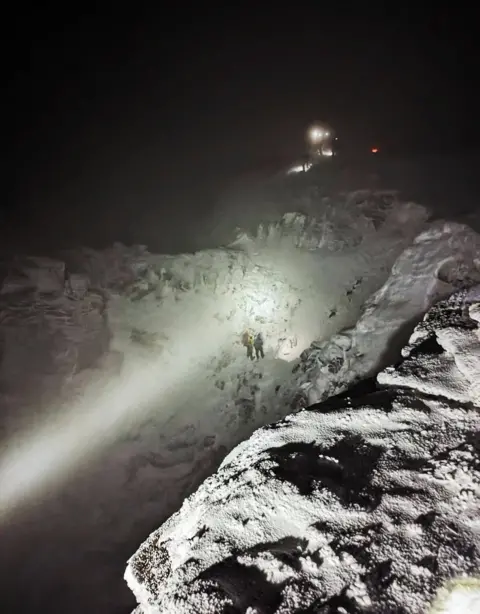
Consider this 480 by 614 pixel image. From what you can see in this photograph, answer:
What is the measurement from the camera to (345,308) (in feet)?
35.9

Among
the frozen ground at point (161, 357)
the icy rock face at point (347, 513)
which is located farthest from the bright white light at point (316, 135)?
the icy rock face at point (347, 513)

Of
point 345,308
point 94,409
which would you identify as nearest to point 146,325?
point 94,409

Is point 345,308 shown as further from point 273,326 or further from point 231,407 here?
point 231,407

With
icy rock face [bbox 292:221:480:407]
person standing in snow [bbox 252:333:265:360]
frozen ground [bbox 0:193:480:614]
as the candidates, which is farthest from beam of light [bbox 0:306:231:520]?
icy rock face [bbox 292:221:480:407]

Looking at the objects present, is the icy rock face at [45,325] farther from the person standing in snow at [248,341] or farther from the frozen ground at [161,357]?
the person standing in snow at [248,341]

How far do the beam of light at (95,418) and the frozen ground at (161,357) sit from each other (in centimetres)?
4

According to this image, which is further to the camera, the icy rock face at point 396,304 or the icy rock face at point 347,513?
the icy rock face at point 396,304

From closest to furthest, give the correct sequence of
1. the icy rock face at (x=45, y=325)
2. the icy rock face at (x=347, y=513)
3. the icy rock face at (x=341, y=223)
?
the icy rock face at (x=347, y=513), the icy rock face at (x=45, y=325), the icy rock face at (x=341, y=223)

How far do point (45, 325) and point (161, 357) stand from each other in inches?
131

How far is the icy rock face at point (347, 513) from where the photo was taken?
2.23m

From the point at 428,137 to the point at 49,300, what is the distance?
18.0m

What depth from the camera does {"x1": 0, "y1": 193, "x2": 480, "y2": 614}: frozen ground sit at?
7910 mm

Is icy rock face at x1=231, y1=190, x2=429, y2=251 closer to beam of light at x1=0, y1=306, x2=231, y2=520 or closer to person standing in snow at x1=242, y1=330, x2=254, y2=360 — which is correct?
person standing in snow at x1=242, y1=330, x2=254, y2=360

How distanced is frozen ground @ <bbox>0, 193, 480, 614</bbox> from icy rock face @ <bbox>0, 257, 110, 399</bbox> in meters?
0.04
